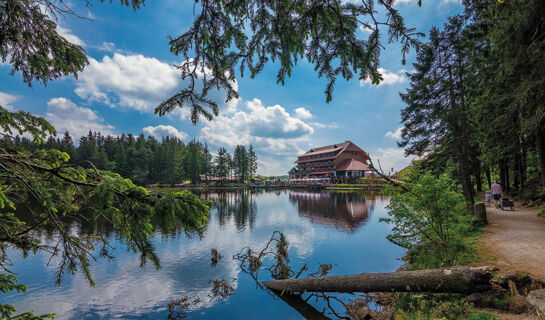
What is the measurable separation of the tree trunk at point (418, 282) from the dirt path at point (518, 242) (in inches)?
59.9

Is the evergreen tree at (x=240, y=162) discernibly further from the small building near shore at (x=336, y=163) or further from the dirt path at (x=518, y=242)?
the dirt path at (x=518, y=242)

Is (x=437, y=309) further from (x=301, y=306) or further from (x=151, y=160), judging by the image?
(x=151, y=160)

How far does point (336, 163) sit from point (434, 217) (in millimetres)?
65077

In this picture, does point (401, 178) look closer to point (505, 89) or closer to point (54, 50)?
point (505, 89)

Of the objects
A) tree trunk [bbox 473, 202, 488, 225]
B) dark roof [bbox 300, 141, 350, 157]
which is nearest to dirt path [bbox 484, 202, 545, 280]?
tree trunk [bbox 473, 202, 488, 225]

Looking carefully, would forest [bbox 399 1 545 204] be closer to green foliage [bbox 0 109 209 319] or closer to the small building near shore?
green foliage [bbox 0 109 209 319]

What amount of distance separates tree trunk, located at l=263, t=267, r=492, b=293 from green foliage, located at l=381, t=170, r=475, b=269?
2254mm

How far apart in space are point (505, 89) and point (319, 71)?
11.8m

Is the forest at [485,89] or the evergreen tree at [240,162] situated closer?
the forest at [485,89]

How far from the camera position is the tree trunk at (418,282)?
4.89m

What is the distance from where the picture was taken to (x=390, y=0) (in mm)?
2928

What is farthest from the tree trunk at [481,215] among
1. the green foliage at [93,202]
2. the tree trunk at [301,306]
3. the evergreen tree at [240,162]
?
the evergreen tree at [240,162]

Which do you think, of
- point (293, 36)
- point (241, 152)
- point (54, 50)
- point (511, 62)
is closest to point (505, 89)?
point (511, 62)

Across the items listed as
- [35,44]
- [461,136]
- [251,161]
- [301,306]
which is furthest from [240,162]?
[35,44]
